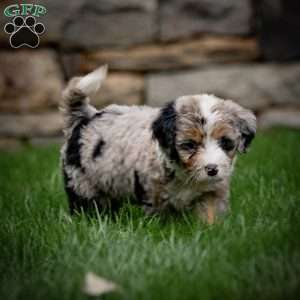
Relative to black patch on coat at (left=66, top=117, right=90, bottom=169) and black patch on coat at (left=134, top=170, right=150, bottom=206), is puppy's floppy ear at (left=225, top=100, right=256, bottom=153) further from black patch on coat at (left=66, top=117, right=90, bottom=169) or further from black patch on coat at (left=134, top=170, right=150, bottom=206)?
black patch on coat at (left=66, top=117, right=90, bottom=169)

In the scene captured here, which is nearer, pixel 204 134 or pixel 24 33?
pixel 204 134

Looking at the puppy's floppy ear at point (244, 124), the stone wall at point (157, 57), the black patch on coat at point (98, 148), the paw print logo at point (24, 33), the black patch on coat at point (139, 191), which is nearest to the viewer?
the puppy's floppy ear at point (244, 124)

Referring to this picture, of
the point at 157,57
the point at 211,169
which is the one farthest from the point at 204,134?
the point at 157,57

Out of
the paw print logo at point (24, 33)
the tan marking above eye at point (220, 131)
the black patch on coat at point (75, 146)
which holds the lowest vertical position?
the black patch on coat at point (75, 146)

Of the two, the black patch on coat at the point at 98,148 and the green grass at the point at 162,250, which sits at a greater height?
the black patch on coat at the point at 98,148

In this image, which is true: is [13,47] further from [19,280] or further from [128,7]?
[19,280]

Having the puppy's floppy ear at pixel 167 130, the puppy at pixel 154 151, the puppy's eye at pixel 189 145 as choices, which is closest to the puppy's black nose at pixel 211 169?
the puppy at pixel 154 151

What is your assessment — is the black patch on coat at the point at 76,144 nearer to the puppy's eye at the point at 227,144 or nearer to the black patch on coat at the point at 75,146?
the black patch on coat at the point at 75,146

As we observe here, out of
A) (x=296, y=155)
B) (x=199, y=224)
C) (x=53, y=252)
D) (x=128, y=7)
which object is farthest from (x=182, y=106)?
(x=128, y=7)

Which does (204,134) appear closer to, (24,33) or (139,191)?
(139,191)

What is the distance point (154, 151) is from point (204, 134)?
1.41ft

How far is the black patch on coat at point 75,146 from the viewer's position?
14.6ft

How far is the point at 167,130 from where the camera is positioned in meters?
3.82

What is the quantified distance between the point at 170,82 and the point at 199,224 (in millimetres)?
4061
